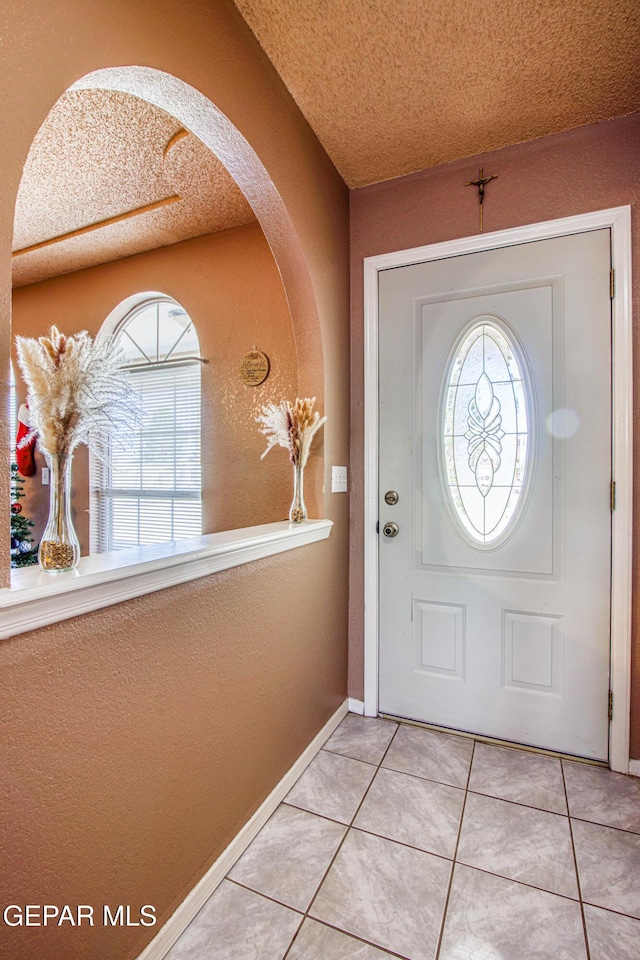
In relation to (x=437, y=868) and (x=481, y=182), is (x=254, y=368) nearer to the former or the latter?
(x=481, y=182)

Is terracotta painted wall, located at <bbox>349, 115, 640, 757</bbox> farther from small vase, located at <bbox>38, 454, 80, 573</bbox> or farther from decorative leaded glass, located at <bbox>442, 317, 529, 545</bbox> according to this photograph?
small vase, located at <bbox>38, 454, 80, 573</bbox>

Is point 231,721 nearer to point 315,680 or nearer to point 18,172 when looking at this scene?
point 315,680

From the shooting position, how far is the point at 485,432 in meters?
1.99

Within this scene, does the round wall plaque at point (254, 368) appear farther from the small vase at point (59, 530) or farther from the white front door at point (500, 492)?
the small vase at point (59, 530)

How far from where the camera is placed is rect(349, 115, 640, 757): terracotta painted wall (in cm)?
177

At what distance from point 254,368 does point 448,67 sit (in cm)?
146

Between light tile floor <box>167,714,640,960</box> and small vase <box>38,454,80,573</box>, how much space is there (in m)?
1.03

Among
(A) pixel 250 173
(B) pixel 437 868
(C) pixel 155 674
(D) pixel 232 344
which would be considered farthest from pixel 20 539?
(B) pixel 437 868

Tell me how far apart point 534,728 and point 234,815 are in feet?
4.31

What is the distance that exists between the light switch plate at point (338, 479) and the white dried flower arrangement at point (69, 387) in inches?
48.1

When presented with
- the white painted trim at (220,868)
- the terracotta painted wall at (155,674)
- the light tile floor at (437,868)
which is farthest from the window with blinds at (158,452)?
the light tile floor at (437,868)

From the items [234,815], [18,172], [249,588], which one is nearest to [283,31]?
[18,172]

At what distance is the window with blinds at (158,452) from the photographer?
282 centimetres

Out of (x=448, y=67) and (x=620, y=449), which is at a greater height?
(x=448, y=67)
